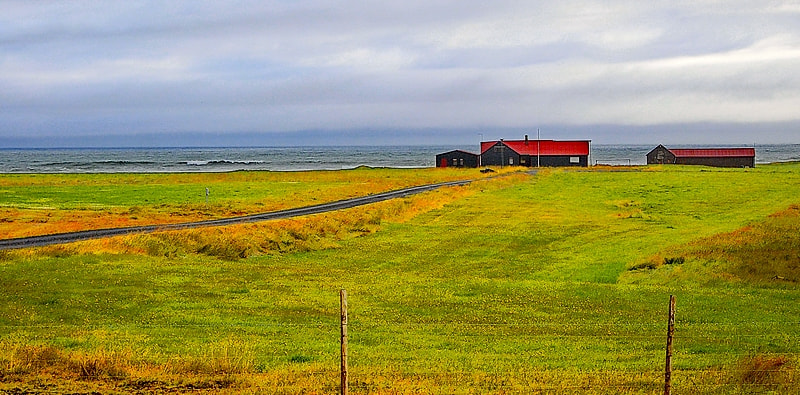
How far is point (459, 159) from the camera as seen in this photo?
158 meters

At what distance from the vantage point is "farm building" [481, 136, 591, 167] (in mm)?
154125

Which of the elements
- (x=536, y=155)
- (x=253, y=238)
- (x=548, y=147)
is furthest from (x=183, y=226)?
(x=548, y=147)

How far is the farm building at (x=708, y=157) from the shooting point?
15962 cm

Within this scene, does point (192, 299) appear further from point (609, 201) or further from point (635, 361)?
point (609, 201)

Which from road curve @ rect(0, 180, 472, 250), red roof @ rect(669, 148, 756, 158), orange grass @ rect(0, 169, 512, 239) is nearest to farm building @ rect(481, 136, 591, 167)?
red roof @ rect(669, 148, 756, 158)

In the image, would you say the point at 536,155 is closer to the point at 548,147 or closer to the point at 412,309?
the point at 548,147

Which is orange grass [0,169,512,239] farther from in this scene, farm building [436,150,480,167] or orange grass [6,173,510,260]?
farm building [436,150,480,167]

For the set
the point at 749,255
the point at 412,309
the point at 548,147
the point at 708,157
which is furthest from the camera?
the point at 708,157

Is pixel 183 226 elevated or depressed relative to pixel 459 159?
depressed

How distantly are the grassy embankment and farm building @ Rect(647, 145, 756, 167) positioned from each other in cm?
11758

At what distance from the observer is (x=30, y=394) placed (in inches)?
533

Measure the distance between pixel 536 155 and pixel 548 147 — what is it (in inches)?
212

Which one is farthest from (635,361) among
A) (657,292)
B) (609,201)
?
(609,201)

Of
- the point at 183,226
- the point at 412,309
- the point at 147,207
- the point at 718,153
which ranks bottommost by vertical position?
the point at 147,207
